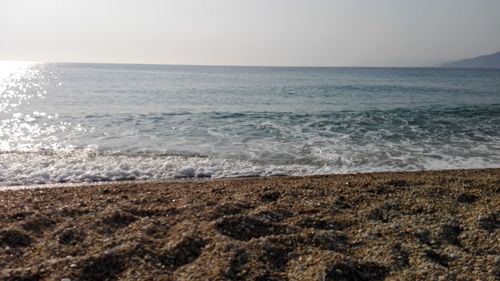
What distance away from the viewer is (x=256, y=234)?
5.05m

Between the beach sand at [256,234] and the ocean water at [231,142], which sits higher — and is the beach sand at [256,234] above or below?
above

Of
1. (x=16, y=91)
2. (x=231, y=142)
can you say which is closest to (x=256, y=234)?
(x=231, y=142)

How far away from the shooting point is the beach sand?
4.15m

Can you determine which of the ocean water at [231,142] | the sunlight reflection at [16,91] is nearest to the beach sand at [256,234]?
the ocean water at [231,142]

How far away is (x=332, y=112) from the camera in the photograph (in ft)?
72.3

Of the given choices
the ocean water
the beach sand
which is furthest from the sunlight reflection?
the beach sand

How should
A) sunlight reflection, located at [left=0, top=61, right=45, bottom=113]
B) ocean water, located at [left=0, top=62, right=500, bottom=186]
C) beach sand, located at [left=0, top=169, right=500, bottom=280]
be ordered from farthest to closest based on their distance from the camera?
sunlight reflection, located at [left=0, top=61, right=45, bottom=113] < ocean water, located at [left=0, top=62, right=500, bottom=186] < beach sand, located at [left=0, top=169, right=500, bottom=280]

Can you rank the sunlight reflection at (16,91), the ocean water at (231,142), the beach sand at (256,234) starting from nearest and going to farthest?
the beach sand at (256,234) → the ocean water at (231,142) → the sunlight reflection at (16,91)

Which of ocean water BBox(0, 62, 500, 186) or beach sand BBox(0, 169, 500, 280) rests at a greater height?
beach sand BBox(0, 169, 500, 280)

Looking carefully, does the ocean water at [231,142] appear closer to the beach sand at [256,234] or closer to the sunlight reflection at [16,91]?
the beach sand at [256,234]

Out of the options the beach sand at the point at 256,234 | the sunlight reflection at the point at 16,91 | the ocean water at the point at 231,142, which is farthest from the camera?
the sunlight reflection at the point at 16,91

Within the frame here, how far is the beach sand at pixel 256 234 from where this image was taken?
13.6ft

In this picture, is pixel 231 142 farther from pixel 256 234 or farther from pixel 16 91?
pixel 16 91

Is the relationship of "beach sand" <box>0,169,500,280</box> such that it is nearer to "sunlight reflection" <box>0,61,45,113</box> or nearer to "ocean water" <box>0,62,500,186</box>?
"ocean water" <box>0,62,500,186</box>
